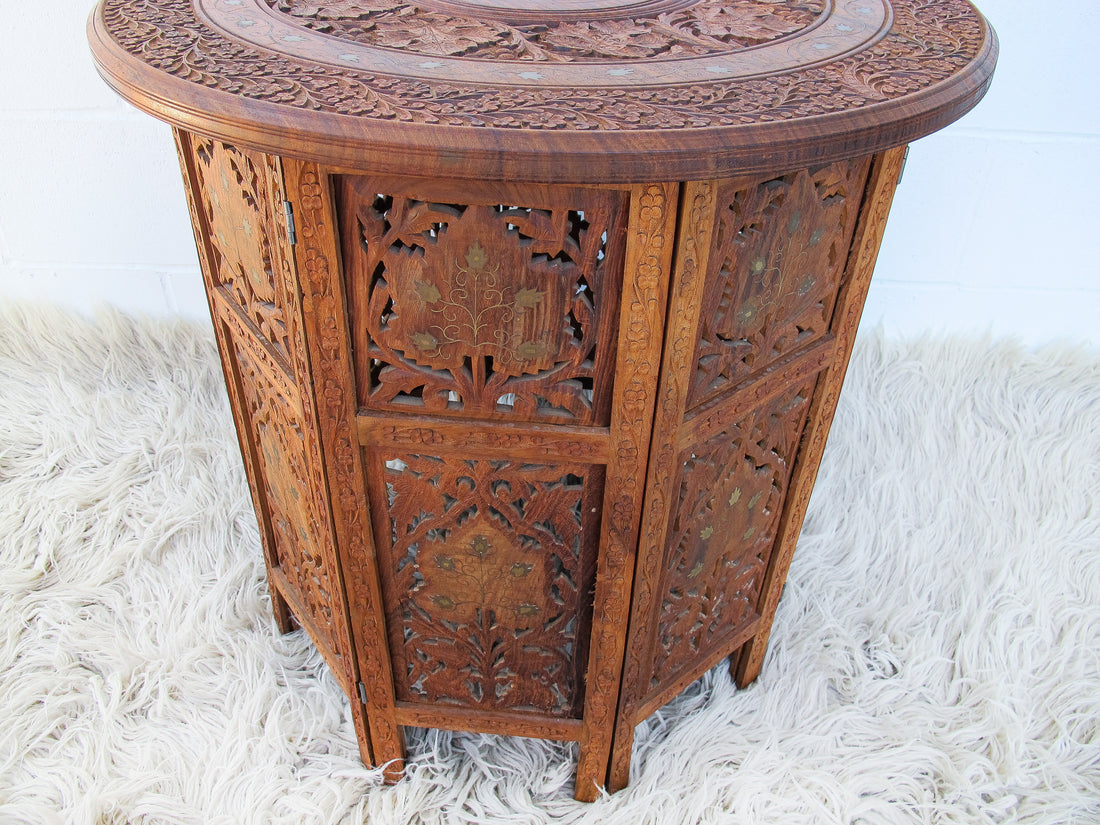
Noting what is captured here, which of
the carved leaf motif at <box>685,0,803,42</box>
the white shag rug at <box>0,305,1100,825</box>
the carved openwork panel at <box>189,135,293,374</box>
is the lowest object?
the white shag rug at <box>0,305,1100,825</box>

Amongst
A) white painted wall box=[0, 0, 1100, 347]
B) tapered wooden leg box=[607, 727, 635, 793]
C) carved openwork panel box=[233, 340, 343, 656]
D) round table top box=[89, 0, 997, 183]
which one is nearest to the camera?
round table top box=[89, 0, 997, 183]

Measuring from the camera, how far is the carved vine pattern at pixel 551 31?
0.65m

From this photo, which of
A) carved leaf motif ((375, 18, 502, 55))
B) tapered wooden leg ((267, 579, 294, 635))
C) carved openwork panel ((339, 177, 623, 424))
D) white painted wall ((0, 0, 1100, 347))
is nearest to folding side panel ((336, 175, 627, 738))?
carved openwork panel ((339, 177, 623, 424))

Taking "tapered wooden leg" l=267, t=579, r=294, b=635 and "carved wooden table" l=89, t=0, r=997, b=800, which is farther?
"tapered wooden leg" l=267, t=579, r=294, b=635

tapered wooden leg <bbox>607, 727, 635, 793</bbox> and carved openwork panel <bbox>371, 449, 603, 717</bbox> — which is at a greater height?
carved openwork panel <bbox>371, 449, 603, 717</bbox>

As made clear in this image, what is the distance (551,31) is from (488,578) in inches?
18.4

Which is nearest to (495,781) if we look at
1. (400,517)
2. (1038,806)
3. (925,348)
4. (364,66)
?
(400,517)

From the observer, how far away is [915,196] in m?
1.38

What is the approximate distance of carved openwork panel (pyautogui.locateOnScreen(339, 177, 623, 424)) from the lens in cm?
58

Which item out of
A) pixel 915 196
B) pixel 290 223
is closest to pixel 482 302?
pixel 290 223

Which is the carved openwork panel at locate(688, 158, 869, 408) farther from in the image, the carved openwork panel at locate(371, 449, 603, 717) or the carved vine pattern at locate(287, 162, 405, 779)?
the carved vine pattern at locate(287, 162, 405, 779)

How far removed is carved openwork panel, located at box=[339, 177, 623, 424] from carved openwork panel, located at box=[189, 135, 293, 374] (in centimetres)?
7

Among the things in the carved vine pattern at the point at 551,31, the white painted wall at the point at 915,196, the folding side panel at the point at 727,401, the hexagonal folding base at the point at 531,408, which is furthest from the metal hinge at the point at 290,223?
the white painted wall at the point at 915,196

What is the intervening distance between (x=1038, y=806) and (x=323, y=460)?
0.82 metres
